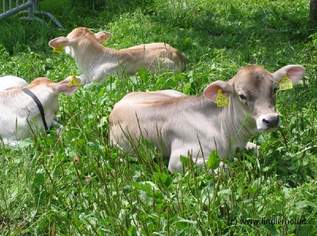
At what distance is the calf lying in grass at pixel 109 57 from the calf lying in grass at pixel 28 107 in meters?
1.60

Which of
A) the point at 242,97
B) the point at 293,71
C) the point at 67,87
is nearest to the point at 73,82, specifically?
the point at 67,87

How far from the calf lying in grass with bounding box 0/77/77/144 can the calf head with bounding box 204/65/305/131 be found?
1.60m

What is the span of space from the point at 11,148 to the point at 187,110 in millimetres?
1464

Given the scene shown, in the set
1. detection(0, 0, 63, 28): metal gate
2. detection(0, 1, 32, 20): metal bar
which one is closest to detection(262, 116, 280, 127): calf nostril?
detection(0, 0, 63, 28): metal gate

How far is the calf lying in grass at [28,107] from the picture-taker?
20.9ft

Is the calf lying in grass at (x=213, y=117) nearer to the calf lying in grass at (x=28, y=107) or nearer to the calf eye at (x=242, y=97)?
the calf eye at (x=242, y=97)

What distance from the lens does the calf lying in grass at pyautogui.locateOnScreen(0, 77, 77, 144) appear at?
6.37 m

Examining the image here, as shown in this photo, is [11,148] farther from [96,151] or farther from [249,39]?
[249,39]

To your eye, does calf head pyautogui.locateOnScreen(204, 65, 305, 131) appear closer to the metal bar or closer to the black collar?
the black collar

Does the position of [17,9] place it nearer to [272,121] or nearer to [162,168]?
[272,121]

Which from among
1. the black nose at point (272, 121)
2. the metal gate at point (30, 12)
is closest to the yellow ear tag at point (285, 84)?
the black nose at point (272, 121)

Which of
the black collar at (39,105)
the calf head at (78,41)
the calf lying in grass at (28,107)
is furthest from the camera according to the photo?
the calf head at (78,41)

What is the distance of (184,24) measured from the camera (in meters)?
10.4

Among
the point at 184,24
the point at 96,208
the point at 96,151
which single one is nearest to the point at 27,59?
the point at 184,24
